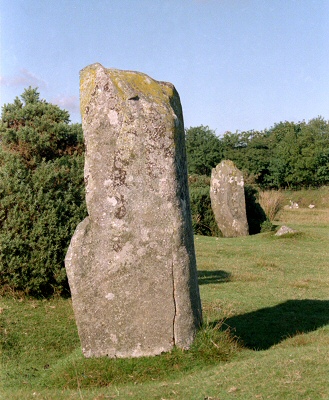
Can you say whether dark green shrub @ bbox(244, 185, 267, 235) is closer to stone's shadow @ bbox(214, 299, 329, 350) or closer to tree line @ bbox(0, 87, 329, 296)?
tree line @ bbox(0, 87, 329, 296)

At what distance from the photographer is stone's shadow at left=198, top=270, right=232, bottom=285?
12031 mm

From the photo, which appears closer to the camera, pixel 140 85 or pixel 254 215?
pixel 140 85

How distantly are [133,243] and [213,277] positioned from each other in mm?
6276

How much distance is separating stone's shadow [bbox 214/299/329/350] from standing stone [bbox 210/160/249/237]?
37.0ft

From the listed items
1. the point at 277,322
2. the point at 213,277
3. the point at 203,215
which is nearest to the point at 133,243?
the point at 277,322

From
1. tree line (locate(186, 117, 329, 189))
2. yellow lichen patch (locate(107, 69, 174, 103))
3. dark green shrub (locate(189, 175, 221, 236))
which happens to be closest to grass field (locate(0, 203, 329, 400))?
yellow lichen patch (locate(107, 69, 174, 103))

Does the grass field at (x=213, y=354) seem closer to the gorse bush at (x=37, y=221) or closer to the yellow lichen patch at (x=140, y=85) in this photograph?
the gorse bush at (x=37, y=221)

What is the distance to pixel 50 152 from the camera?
13719mm

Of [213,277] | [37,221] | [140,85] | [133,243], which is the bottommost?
[213,277]

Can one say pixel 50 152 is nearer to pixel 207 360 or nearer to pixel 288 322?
pixel 288 322

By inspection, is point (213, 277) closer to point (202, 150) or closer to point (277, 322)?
point (277, 322)

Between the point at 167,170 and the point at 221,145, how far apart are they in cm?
5835

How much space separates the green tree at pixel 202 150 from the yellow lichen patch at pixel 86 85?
5253 cm

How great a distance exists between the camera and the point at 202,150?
61.5m
